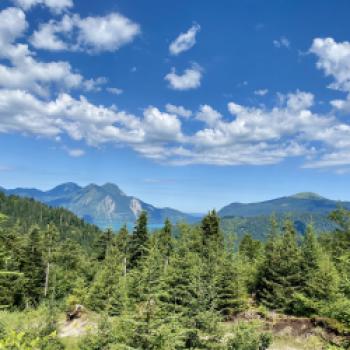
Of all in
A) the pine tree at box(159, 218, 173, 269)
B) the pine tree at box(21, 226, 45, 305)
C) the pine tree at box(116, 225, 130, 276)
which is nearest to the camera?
the pine tree at box(21, 226, 45, 305)

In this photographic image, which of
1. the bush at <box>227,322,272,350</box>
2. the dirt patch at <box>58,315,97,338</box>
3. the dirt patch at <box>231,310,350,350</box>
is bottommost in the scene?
the dirt patch at <box>58,315,97,338</box>

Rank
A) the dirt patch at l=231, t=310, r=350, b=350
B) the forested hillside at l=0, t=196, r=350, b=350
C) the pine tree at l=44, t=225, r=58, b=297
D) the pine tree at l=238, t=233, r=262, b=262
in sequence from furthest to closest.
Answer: the pine tree at l=238, t=233, r=262, b=262, the pine tree at l=44, t=225, r=58, b=297, the dirt patch at l=231, t=310, r=350, b=350, the forested hillside at l=0, t=196, r=350, b=350

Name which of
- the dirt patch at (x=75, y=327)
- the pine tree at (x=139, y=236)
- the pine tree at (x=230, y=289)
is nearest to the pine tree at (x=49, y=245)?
the pine tree at (x=139, y=236)

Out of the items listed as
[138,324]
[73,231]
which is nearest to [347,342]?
[138,324]

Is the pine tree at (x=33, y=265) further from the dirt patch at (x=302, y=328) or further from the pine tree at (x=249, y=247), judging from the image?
the pine tree at (x=249, y=247)

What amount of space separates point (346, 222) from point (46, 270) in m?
48.7

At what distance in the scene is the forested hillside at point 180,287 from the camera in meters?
13.8

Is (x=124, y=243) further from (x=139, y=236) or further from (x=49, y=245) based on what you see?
(x=49, y=245)

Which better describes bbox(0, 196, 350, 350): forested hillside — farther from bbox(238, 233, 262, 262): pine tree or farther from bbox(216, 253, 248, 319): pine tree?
bbox(238, 233, 262, 262): pine tree

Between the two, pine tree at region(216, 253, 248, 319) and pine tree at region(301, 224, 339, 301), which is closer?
pine tree at region(301, 224, 339, 301)

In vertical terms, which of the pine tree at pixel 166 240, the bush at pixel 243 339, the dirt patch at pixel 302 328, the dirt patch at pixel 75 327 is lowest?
the dirt patch at pixel 75 327

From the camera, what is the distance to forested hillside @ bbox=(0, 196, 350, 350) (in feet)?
45.2

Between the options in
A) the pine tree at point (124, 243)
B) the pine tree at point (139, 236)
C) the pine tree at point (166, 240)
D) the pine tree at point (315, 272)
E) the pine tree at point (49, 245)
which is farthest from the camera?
the pine tree at point (124, 243)

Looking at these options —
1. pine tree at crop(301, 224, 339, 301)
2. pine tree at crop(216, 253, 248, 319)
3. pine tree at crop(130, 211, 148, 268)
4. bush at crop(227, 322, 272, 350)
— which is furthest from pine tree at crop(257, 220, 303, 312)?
pine tree at crop(130, 211, 148, 268)
